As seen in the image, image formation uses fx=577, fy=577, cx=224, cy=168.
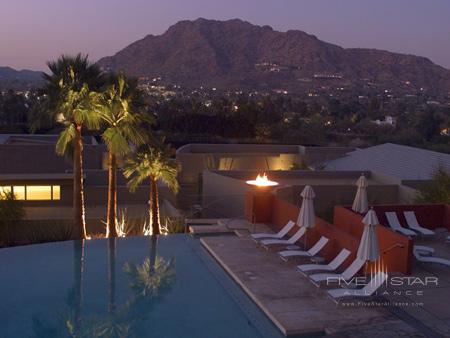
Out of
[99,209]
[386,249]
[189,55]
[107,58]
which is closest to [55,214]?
[99,209]

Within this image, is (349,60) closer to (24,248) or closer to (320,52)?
(320,52)

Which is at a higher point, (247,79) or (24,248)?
(247,79)

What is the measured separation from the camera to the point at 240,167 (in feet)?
103

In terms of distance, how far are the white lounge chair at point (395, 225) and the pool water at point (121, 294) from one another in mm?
4865

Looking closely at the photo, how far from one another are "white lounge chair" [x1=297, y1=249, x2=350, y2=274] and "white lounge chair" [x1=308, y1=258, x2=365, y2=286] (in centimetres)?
32

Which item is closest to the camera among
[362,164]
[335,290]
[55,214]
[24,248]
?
[335,290]

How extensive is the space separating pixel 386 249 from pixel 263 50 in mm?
123686

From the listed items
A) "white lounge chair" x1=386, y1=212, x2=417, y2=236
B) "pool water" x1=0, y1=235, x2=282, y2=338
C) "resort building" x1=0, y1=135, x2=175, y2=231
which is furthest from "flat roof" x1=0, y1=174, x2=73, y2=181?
"white lounge chair" x1=386, y1=212, x2=417, y2=236

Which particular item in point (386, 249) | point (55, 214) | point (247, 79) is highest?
point (247, 79)

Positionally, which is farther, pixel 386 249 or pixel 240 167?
pixel 240 167

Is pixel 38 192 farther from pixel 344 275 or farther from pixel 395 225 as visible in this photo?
pixel 344 275

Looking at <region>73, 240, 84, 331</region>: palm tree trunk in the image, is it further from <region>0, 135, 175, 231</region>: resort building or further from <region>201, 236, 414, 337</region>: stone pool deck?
<region>0, 135, 175, 231</region>: resort building

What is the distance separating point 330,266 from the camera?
11859 millimetres

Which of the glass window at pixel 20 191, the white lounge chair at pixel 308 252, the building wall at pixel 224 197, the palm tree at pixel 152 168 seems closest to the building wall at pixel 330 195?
the building wall at pixel 224 197
